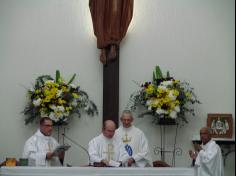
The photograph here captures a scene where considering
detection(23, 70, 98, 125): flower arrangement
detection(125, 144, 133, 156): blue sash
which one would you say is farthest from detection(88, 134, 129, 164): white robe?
detection(23, 70, 98, 125): flower arrangement

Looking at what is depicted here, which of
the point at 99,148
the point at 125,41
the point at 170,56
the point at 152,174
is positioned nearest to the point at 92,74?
the point at 125,41

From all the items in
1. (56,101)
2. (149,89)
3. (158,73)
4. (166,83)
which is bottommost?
(56,101)

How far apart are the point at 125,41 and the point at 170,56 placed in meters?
0.85

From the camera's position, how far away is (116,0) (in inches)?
370

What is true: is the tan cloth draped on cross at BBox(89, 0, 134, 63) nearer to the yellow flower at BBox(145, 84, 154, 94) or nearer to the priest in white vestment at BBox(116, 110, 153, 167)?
the yellow flower at BBox(145, 84, 154, 94)

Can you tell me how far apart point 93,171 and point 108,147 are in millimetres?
1704

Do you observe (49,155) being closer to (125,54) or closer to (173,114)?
(173,114)

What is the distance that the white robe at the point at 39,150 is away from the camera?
24.9 feet

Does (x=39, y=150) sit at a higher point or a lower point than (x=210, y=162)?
higher

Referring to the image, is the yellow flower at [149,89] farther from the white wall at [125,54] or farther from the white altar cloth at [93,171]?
the white altar cloth at [93,171]

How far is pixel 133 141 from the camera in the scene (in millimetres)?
8406

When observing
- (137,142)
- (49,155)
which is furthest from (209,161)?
(49,155)

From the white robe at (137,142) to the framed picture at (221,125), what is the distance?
160 centimetres

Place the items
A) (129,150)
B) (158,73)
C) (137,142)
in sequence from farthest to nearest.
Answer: (158,73)
(137,142)
(129,150)
